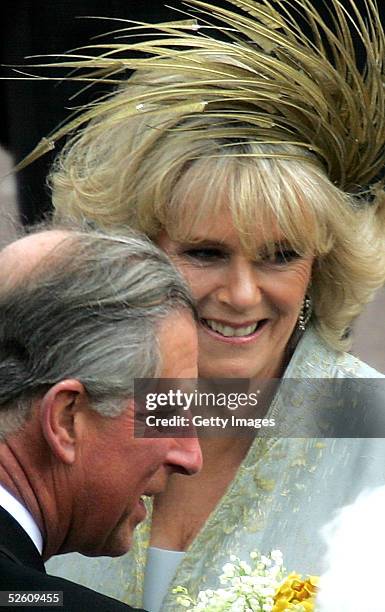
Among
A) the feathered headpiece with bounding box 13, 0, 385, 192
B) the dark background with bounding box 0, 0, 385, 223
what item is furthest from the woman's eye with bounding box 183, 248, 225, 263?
the dark background with bounding box 0, 0, 385, 223

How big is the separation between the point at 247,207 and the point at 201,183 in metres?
0.07

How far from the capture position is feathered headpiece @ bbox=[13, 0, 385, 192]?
147 cm

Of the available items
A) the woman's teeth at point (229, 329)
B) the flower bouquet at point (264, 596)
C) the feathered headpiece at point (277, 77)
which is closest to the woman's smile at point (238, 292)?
the woman's teeth at point (229, 329)

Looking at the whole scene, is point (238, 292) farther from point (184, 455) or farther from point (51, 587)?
point (51, 587)

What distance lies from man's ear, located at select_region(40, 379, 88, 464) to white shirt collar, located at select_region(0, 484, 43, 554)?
55 mm

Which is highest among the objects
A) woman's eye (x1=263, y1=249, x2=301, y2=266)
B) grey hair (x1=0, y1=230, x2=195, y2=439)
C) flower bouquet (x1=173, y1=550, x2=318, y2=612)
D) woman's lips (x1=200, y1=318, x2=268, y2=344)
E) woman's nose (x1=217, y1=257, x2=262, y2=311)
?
grey hair (x1=0, y1=230, x2=195, y2=439)

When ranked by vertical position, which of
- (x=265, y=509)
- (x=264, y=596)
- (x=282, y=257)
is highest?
(x=282, y=257)

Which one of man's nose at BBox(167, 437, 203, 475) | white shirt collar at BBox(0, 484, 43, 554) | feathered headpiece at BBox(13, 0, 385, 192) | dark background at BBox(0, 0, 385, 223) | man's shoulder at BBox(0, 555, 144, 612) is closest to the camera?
man's shoulder at BBox(0, 555, 144, 612)

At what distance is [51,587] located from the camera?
938 millimetres

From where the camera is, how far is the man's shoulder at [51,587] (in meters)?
0.93

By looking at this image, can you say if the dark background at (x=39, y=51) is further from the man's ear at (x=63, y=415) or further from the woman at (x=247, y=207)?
the man's ear at (x=63, y=415)

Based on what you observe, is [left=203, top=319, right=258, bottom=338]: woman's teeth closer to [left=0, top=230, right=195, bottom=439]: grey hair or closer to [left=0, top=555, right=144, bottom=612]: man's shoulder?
[left=0, top=230, right=195, bottom=439]: grey hair

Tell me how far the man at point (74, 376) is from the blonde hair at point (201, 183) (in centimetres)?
39

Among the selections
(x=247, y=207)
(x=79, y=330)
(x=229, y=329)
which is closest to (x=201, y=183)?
(x=247, y=207)
